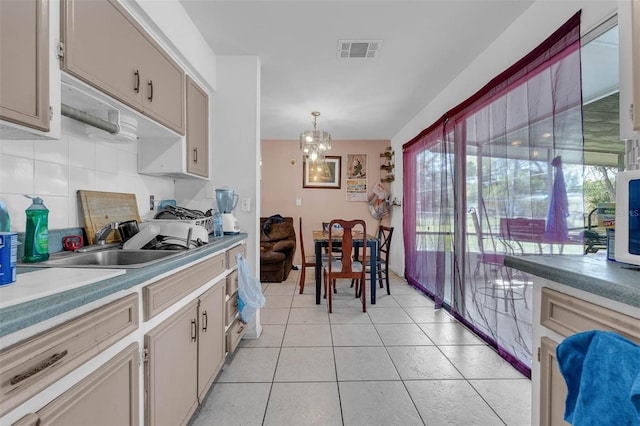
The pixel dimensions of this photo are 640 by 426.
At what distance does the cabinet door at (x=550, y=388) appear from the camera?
3.06 ft

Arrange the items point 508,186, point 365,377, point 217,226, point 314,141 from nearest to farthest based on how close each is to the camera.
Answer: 1. point 365,377
2. point 508,186
3. point 217,226
4. point 314,141

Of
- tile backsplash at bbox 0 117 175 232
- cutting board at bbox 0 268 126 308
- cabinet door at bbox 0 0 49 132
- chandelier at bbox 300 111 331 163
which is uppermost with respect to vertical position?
chandelier at bbox 300 111 331 163

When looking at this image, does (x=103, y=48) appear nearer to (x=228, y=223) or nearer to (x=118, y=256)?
(x=118, y=256)

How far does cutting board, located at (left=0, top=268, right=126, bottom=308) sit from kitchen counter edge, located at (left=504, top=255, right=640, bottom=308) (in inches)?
58.2

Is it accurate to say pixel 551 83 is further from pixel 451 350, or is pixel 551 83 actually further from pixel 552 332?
pixel 451 350

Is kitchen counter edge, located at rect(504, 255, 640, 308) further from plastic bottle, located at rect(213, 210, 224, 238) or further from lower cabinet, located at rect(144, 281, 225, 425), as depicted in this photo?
plastic bottle, located at rect(213, 210, 224, 238)

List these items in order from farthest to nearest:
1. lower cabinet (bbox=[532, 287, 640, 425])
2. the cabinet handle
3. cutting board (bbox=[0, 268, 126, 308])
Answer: the cabinet handle, lower cabinet (bbox=[532, 287, 640, 425]), cutting board (bbox=[0, 268, 126, 308])

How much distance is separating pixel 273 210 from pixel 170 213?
340cm

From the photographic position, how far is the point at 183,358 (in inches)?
50.1

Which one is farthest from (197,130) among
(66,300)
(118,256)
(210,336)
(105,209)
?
(66,300)

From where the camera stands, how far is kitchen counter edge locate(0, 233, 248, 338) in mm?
Answer: 555

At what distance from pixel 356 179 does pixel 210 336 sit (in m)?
4.07

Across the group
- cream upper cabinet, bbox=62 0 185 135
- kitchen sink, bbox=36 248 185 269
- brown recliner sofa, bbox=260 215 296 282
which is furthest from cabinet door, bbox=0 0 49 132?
brown recliner sofa, bbox=260 215 296 282

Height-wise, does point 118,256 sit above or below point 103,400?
above
